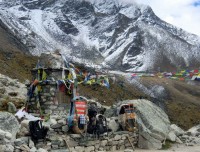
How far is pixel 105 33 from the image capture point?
146 meters

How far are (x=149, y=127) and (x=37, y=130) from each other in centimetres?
503

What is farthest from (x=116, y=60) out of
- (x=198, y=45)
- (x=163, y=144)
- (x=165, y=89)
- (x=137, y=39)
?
(x=163, y=144)

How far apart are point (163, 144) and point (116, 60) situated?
333 ft

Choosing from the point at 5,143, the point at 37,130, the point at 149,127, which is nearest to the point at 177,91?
the point at 149,127

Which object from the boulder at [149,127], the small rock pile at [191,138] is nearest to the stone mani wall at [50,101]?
the boulder at [149,127]

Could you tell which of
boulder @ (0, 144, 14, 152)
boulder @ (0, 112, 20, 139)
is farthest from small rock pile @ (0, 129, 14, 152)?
boulder @ (0, 112, 20, 139)

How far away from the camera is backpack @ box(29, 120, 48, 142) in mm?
9883

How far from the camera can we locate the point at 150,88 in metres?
56.9

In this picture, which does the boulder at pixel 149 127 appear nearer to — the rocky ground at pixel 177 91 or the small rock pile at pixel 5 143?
the small rock pile at pixel 5 143

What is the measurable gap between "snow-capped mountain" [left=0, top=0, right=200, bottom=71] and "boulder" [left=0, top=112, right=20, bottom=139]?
80610 millimetres

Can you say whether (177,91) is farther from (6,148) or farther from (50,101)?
(6,148)

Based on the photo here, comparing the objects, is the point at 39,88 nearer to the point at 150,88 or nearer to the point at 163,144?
the point at 163,144

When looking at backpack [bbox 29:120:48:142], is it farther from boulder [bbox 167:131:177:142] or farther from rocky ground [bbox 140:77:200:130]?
rocky ground [bbox 140:77:200:130]

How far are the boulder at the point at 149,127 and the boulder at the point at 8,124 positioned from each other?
16.5 ft
